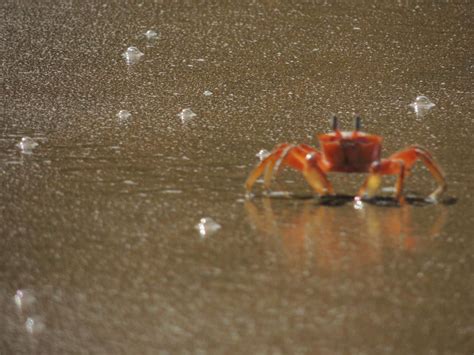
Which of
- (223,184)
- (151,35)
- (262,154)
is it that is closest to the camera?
(223,184)

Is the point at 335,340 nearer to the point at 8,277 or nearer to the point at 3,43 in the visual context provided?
the point at 8,277

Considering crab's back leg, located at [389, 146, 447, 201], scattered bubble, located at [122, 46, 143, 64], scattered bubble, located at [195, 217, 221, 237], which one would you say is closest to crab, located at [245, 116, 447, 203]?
crab's back leg, located at [389, 146, 447, 201]

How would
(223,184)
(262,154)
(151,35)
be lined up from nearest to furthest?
(223,184), (262,154), (151,35)

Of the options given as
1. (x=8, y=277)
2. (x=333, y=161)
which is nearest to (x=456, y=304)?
(x=333, y=161)

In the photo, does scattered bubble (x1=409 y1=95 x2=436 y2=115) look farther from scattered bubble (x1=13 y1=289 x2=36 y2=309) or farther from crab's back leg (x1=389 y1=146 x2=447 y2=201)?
scattered bubble (x1=13 y1=289 x2=36 y2=309)

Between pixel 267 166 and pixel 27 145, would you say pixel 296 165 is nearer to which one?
pixel 267 166

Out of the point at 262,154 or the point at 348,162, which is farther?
the point at 262,154

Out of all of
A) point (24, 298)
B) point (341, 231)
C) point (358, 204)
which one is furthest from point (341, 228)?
point (24, 298)
